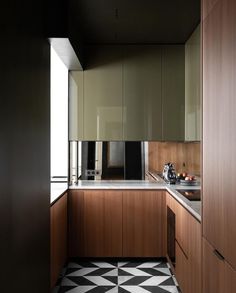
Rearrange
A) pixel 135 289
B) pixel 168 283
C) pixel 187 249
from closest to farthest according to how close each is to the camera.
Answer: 1. pixel 187 249
2. pixel 135 289
3. pixel 168 283

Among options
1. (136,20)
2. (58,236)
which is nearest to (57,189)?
(58,236)

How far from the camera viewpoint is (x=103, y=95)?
4.57 m

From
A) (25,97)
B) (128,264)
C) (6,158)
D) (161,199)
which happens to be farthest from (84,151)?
(6,158)

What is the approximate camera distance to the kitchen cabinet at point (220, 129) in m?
1.62

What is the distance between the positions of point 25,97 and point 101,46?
2.51 metres

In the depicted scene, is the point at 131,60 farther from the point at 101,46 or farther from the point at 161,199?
the point at 161,199

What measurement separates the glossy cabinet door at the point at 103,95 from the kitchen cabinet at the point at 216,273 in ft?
Answer: 8.51

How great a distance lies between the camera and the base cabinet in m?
4.27

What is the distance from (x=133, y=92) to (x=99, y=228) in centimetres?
170

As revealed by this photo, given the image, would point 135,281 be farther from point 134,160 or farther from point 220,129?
point 220,129

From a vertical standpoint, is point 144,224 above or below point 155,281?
above

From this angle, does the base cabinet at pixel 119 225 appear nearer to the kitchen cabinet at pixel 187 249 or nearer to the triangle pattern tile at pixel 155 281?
the triangle pattern tile at pixel 155 281

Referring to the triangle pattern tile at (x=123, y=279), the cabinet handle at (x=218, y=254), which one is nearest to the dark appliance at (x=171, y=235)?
the triangle pattern tile at (x=123, y=279)

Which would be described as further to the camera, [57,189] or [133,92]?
[133,92]
